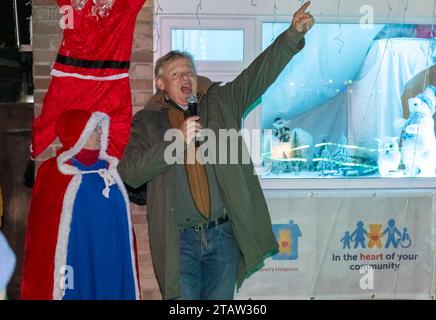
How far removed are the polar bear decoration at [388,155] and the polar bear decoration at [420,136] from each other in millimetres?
53

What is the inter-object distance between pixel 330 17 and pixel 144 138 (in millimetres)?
1901

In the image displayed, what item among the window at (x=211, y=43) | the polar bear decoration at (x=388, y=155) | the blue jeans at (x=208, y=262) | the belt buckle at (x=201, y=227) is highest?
the window at (x=211, y=43)

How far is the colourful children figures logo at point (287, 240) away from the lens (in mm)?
4492

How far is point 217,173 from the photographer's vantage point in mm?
3311

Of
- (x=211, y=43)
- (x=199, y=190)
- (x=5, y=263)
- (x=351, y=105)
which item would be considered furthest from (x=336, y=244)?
(x=5, y=263)

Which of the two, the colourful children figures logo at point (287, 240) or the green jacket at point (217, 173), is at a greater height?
the green jacket at point (217, 173)

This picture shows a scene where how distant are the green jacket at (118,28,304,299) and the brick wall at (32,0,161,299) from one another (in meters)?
0.99

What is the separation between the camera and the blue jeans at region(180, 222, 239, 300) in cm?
329

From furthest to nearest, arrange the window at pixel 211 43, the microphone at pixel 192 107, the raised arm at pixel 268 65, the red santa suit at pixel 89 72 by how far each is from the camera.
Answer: the window at pixel 211 43 → the red santa suit at pixel 89 72 → the raised arm at pixel 268 65 → the microphone at pixel 192 107

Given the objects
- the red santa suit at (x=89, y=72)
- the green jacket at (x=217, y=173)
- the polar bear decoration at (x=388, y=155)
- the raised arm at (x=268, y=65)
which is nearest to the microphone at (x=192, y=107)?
the green jacket at (x=217, y=173)

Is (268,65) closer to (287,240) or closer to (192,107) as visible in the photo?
(192,107)

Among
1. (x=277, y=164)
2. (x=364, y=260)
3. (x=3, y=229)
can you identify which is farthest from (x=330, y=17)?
(x=3, y=229)

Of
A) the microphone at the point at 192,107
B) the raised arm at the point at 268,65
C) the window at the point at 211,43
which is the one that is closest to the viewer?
the microphone at the point at 192,107

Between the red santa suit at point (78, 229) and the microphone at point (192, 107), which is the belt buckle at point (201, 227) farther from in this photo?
the red santa suit at point (78, 229)
